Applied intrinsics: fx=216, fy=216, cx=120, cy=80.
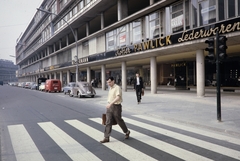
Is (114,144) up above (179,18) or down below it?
below

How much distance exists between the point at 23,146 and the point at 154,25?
664 inches

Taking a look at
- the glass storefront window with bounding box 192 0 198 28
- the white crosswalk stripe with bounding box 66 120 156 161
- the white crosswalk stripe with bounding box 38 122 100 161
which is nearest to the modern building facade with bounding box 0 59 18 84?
the glass storefront window with bounding box 192 0 198 28

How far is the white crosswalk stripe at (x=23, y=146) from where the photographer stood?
4758 mm

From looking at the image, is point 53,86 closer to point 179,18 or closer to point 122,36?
point 122,36

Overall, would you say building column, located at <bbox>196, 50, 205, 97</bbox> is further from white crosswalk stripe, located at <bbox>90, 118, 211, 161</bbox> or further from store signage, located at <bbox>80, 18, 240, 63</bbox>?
white crosswalk stripe, located at <bbox>90, 118, 211, 161</bbox>

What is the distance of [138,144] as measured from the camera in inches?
219

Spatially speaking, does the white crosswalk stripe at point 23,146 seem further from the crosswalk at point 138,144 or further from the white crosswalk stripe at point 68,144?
the white crosswalk stripe at point 68,144

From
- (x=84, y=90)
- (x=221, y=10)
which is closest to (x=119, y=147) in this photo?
(x=221, y=10)

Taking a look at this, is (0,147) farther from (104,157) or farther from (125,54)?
(125,54)

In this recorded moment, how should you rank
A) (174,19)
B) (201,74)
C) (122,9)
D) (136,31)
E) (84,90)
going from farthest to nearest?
(122,9), (136,31), (84,90), (174,19), (201,74)

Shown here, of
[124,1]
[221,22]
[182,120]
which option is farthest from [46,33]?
[182,120]

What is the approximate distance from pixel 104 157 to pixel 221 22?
485 inches

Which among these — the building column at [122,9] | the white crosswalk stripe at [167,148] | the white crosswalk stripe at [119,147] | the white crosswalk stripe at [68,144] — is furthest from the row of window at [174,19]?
the white crosswalk stripe at [68,144]

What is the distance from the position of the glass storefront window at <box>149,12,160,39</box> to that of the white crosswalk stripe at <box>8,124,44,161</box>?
49.5 ft
